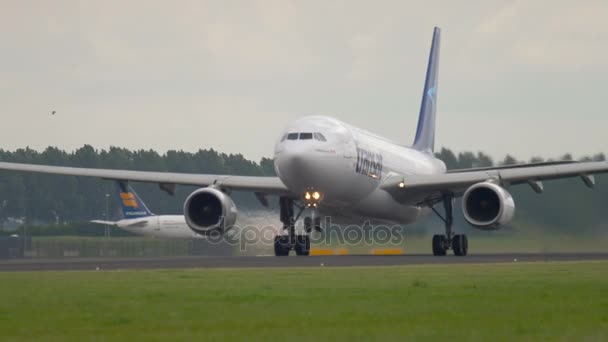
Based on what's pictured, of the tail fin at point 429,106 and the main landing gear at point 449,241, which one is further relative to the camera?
the tail fin at point 429,106

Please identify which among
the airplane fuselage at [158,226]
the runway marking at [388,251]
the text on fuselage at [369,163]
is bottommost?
the runway marking at [388,251]

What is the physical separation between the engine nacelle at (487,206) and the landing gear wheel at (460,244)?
210cm

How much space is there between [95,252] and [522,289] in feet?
151

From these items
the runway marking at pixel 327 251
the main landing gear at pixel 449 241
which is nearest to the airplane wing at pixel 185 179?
the runway marking at pixel 327 251

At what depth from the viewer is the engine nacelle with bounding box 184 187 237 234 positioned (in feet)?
125

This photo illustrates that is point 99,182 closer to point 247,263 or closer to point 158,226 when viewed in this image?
point 158,226

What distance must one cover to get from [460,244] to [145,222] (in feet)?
129

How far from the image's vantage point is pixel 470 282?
2003cm

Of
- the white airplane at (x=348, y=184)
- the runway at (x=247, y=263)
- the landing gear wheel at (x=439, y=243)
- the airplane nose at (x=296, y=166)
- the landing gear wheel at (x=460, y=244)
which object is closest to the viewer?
the runway at (x=247, y=263)

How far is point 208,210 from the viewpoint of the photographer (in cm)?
3869

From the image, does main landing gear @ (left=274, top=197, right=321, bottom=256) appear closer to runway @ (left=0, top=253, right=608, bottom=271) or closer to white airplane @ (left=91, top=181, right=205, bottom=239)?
runway @ (left=0, top=253, right=608, bottom=271)

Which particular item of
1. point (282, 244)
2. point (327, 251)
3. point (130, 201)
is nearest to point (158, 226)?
point (130, 201)

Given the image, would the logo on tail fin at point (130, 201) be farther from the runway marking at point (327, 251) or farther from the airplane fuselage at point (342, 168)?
the airplane fuselage at point (342, 168)

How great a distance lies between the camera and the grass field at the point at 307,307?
11828 mm
